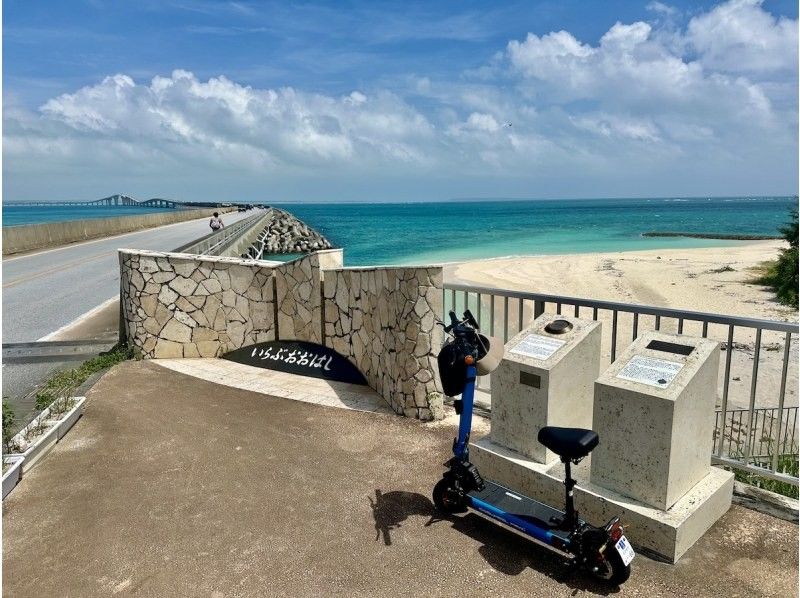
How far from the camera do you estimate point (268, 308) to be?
339 inches

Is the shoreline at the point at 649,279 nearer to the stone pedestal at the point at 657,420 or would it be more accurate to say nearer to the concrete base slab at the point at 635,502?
the concrete base slab at the point at 635,502

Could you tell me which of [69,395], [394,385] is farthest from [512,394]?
[69,395]

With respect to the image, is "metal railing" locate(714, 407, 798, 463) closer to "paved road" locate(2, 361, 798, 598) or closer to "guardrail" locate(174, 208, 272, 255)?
"paved road" locate(2, 361, 798, 598)

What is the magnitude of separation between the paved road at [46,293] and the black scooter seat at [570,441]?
6811 millimetres

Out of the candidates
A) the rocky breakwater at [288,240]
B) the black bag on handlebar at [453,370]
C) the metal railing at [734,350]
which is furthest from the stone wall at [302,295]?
the rocky breakwater at [288,240]

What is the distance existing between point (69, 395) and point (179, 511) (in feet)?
10.8

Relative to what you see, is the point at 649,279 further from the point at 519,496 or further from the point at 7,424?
the point at 7,424

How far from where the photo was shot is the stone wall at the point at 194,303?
8672mm

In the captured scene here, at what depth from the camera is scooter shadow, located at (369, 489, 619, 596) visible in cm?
344

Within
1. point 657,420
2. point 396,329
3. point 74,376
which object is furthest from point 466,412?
point 74,376

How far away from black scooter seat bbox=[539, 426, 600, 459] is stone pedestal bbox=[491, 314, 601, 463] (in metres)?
0.90

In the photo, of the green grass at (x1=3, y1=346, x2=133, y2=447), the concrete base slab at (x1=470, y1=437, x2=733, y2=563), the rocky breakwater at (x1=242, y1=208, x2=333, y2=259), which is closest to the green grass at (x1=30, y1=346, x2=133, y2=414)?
the green grass at (x1=3, y1=346, x2=133, y2=447)

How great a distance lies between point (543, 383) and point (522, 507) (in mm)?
883

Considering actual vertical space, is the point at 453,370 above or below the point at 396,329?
above
